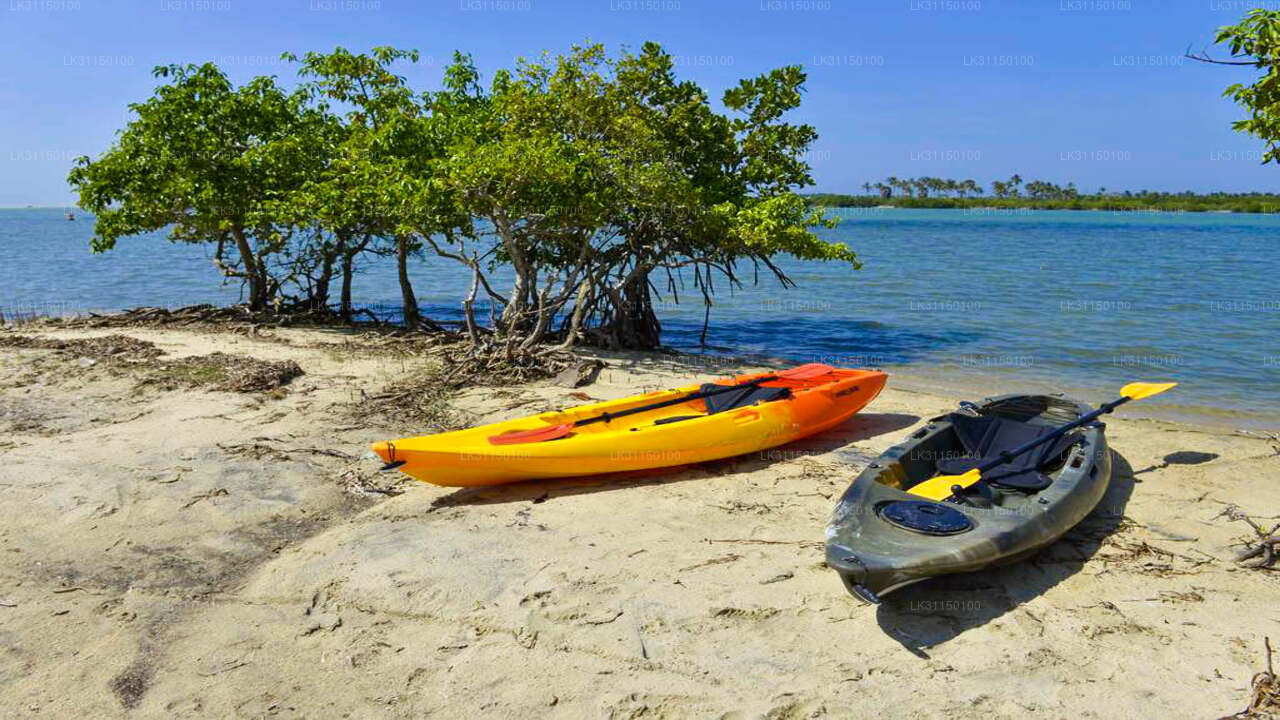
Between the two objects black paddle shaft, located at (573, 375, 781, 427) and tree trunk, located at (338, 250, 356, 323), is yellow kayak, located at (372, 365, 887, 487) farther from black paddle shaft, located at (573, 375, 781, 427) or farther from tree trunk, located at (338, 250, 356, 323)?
tree trunk, located at (338, 250, 356, 323)

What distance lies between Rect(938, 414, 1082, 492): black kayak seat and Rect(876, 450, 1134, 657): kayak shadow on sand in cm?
58

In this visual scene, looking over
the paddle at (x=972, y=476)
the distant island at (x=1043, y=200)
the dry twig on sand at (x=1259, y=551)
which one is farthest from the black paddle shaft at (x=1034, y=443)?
the distant island at (x=1043, y=200)

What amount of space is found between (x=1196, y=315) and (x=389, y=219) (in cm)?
1830

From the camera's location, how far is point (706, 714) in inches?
172

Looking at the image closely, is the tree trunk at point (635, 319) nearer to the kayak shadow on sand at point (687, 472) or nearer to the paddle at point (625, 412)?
the paddle at point (625, 412)

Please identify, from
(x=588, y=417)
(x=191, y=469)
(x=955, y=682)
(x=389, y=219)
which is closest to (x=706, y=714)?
(x=955, y=682)

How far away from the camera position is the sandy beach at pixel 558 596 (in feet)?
14.9

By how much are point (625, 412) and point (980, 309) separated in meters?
16.0

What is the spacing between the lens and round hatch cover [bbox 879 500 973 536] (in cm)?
540

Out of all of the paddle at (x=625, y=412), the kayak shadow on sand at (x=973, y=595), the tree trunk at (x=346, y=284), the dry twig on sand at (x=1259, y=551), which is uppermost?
the tree trunk at (x=346, y=284)

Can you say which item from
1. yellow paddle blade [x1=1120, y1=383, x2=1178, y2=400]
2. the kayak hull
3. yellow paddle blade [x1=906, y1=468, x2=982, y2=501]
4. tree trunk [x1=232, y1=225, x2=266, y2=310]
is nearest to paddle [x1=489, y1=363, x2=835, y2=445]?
the kayak hull

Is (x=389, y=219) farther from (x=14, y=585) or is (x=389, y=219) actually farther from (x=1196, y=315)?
(x=1196, y=315)

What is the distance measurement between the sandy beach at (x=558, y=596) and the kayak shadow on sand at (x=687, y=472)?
36 millimetres

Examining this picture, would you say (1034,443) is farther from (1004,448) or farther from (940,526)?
(940,526)
